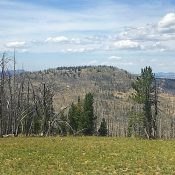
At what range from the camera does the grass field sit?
2580 cm

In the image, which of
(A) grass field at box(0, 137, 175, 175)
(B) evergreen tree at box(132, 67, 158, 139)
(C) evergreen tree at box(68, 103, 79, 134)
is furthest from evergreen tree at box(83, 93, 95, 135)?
(A) grass field at box(0, 137, 175, 175)

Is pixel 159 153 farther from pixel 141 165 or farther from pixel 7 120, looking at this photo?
pixel 7 120

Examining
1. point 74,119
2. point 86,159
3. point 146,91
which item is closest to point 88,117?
point 74,119

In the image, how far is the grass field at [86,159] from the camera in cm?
2580

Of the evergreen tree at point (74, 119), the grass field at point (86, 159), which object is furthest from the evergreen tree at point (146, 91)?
the grass field at point (86, 159)

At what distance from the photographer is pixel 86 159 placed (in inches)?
1166

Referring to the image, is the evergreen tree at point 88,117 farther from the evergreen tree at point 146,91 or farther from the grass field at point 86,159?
the grass field at point 86,159

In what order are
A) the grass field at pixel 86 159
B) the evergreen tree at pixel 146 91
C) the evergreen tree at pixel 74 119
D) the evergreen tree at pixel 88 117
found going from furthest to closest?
the evergreen tree at pixel 74 119
the evergreen tree at pixel 88 117
the evergreen tree at pixel 146 91
the grass field at pixel 86 159

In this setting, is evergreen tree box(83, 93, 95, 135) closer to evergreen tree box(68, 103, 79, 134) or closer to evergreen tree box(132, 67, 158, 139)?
evergreen tree box(68, 103, 79, 134)

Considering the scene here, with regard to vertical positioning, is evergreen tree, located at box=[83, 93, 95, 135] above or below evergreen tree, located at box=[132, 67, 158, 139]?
below

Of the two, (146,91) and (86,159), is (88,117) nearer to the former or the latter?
(146,91)

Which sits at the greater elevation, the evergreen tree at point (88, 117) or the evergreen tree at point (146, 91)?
Answer: the evergreen tree at point (146, 91)

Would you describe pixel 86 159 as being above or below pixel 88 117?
above

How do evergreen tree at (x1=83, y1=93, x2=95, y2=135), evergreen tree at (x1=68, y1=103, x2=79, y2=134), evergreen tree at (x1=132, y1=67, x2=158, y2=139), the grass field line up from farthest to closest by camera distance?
evergreen tree at (x1=68, y1=103, x2=79, y2=134) < evergreen tree at (x1=83, y1=93, x2=95, y2=135) < evergreen tree at (x1=132, y1=67, x2=158, y2=139) < the grass field
